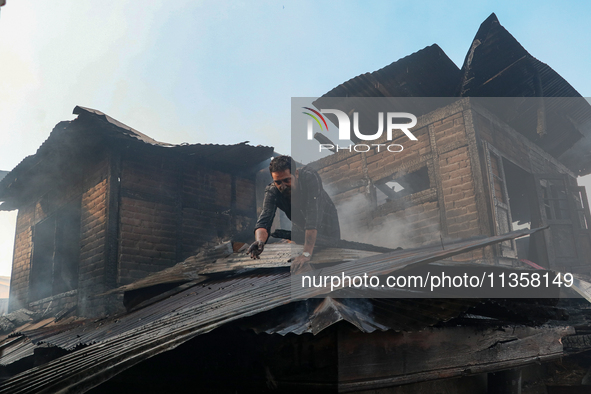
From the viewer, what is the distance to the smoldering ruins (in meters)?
2.47

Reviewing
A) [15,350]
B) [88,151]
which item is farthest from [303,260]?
[88,151]

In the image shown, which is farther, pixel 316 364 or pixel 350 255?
pixel 350 255

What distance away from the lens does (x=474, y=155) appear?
8469 mm

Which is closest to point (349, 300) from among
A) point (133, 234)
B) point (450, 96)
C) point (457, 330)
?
point (457, 330)

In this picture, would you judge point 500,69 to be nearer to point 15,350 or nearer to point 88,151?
point 88,151

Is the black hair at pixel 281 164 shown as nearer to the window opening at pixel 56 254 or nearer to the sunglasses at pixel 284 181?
the sunglasses at pixel 284 181

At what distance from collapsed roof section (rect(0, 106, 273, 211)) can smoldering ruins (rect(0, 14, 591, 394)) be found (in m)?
0.05

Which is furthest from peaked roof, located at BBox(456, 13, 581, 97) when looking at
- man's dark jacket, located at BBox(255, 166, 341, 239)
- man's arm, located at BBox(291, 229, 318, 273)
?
man's arm, located at BBox(291, 229, 318, 273)

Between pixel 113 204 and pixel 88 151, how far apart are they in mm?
1743

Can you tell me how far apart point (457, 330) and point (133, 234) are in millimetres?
7041

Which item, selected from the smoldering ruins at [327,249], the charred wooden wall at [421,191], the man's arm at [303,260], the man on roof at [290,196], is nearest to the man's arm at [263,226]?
the man on roof at [290,196]

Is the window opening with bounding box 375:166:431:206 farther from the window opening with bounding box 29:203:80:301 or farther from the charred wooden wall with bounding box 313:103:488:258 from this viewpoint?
the window opening with bounding box 29:203:80:301

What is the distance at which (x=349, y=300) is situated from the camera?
2387mm

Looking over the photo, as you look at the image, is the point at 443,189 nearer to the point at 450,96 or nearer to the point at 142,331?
the point at 450,96
